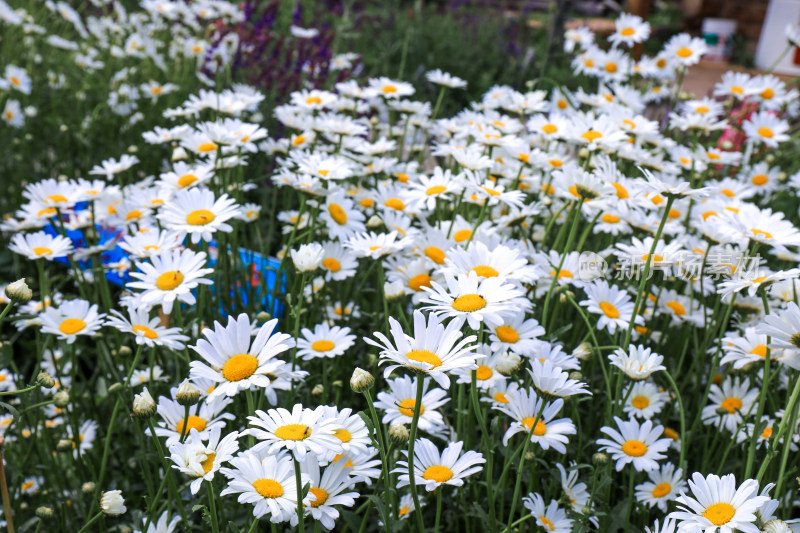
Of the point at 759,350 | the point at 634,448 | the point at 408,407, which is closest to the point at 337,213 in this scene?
the point at 408,407

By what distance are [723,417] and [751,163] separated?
4.64 ft

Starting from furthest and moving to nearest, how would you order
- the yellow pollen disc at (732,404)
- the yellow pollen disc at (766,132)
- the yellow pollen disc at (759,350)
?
the yellow pollen disc at (766,132) → the yellow pollen disc at (732,404) → the yellow pollen disc at (759,350)

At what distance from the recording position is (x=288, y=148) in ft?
7.25

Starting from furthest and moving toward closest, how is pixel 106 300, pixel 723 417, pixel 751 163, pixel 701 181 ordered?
pixel 751 163, pixel 701 181, pixel 106 300, pixel 723 417

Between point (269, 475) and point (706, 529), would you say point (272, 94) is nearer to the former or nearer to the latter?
point (269, 475)

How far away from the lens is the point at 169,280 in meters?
1.38

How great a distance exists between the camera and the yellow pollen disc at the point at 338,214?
73.5 inches

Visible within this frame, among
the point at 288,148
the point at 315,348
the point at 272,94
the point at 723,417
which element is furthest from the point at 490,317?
the point at 272,94

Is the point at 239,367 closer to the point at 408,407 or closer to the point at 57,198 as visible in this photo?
the point at 408,407

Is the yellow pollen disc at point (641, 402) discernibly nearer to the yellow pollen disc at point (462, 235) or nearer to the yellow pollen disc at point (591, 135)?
the yellow pollen disc at point (462, 235)

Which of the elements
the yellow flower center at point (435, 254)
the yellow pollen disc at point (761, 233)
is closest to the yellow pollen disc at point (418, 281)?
the yellow flower center at point (435, 254)

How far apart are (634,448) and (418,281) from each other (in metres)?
0.54

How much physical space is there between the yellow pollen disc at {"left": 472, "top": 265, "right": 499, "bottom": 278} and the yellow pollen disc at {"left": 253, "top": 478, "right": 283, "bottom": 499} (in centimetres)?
53

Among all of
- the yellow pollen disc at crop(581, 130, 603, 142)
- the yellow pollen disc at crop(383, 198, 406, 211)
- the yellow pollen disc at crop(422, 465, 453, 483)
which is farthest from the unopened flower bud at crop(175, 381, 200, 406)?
the yellow pollen disc at crop(581, 130, 603, 142)
